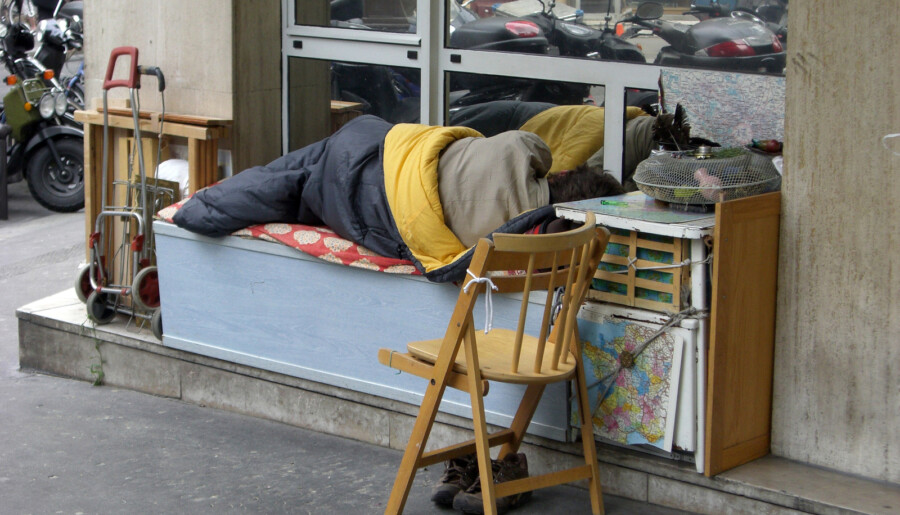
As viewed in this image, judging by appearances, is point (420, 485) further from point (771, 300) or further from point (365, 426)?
point (771, 300)

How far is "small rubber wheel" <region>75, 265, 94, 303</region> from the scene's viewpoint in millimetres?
5414

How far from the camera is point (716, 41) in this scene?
414 cm

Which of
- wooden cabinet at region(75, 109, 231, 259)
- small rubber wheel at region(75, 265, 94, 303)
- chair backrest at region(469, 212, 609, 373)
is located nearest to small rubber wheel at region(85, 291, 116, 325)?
small rubber wheel at region(75, 265, 94, 303)

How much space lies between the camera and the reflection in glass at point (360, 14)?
16.3ft

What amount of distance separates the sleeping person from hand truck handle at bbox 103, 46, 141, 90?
0.97m

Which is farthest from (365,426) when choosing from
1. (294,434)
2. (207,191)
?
(207,191)

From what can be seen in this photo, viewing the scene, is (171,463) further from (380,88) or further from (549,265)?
(380,88)

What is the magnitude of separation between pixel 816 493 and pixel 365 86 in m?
2.90

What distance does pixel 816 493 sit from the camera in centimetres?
338

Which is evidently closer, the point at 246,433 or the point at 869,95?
the point at 869,95

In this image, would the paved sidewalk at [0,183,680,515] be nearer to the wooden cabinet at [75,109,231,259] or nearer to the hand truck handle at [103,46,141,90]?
the wooden cabinet at [75,109,231,259]

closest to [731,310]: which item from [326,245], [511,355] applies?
[511,355]

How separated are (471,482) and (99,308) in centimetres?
244

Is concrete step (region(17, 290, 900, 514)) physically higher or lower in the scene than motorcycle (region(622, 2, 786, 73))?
lower
